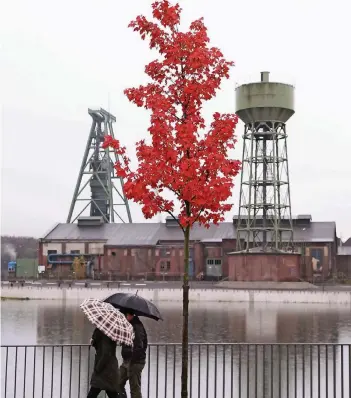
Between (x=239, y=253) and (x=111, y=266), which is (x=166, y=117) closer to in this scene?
(x=239, y=253)

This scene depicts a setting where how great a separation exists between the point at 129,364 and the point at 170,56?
18.2ft

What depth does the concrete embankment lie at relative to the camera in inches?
2440

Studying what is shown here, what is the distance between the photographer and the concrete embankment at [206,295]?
62.0m

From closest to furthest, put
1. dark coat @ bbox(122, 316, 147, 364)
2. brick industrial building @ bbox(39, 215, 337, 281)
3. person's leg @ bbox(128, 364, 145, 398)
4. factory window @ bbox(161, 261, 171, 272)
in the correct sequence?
dark coat @ bbox(122, 316, 147, 364)
person's leg @ bbox(128, 364, 145, 398)
brick industrial building @ bbox(39, 215, 337, 281)
factory window @ bbox(161, 261, 171, 272)

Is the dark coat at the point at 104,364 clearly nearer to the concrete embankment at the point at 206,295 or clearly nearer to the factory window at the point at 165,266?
the concrete embankment at the point at 206,295

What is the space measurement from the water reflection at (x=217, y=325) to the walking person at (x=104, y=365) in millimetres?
20867

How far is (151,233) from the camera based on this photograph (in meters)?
97.1

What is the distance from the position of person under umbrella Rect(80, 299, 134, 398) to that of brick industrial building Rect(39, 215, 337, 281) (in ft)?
245

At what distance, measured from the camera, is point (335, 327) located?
3847 centimetres

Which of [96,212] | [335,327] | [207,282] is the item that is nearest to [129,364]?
[335,327]

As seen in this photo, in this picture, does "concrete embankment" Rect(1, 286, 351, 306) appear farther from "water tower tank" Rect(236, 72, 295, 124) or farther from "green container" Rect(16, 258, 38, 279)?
"green container" Rect(16, 258, 38, 279)

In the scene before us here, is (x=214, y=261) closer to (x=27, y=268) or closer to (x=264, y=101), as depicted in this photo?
(x=264, y=101)

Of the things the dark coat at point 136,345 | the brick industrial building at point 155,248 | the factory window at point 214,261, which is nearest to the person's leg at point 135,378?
the dark coat at point 136,345

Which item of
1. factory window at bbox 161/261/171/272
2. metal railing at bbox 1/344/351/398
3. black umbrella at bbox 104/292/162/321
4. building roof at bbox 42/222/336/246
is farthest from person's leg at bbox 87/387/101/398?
factory window at bbox 161/261/171/272
